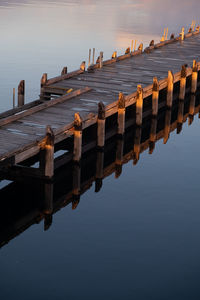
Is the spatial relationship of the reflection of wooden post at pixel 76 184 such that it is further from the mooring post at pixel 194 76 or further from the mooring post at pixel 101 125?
the mooring post at pixel 194 76

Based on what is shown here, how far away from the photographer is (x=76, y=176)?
83.7 feet

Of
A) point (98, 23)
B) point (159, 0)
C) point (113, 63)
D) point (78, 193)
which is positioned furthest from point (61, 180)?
point (159, 0)

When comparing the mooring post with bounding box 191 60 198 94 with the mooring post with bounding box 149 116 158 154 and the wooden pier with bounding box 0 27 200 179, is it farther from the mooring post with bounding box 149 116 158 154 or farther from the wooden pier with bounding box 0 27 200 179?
the mooring post with bounding box 149 116 158 154

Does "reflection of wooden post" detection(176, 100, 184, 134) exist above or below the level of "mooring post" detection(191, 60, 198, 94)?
below

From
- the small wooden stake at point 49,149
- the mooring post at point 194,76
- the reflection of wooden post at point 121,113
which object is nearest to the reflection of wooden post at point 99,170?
the reflection of wooden post at point 121,113

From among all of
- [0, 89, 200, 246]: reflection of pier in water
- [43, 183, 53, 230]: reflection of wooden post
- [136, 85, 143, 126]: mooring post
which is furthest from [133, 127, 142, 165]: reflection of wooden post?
[43, 183, 53, 230]: reflection of wooden post

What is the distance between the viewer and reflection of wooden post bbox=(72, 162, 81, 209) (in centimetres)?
2377

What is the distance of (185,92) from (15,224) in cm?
2019

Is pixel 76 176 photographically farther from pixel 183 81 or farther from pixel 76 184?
pixel 183 81

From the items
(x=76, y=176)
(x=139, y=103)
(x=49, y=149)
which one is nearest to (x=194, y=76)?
(x=139, y=103)

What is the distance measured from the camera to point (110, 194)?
976 inches

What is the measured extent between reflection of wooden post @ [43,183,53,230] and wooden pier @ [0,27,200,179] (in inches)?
18.4

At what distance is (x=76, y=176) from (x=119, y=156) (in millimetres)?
3545

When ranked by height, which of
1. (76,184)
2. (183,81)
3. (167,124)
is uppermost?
(183,81)
